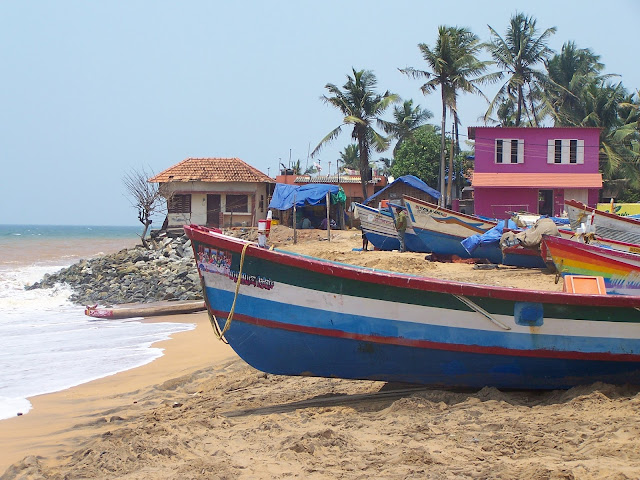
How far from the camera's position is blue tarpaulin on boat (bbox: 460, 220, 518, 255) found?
15703mm

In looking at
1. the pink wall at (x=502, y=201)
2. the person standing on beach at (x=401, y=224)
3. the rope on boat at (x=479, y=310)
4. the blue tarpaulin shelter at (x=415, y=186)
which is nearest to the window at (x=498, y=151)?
the pink wall at (x=502, y=201)

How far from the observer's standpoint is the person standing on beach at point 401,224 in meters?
18.5

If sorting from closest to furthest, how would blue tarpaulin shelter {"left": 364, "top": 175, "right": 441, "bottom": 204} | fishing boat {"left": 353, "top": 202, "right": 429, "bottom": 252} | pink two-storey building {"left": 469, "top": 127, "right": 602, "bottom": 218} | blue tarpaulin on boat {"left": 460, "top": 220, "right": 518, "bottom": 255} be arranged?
blue tarpaulin on boat {"left": 460, "top": 220, "right": 518, "bottom": 255}, fishing boat {"left": 353, "top": 202, "right": 429, "bottom": 252}, pink two-storey building {"left": 469, "top": 127, "right": 602, "bottom": 218}, blue tarpaulin shelter {"left": 364, "top": 175, "right": 441, "bottom": 204}

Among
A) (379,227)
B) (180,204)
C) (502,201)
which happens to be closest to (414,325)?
(379,227)

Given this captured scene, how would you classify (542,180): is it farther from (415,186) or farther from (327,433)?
(327,433)

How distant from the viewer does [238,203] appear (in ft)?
105

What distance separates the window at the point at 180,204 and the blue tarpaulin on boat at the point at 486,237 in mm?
18363

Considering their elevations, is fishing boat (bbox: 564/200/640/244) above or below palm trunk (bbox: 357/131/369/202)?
below

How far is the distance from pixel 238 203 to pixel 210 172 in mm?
2065

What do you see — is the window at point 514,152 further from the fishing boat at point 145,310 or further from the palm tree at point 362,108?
the fishing boat at point 145,310

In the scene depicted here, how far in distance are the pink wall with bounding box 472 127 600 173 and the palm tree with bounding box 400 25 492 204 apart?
2.13 meters

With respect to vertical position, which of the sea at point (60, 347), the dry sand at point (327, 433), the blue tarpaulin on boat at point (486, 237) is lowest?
the sea at point (60, 347)

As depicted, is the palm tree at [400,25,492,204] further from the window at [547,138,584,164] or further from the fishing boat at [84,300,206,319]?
the fishing boat at [84,300,206,319]

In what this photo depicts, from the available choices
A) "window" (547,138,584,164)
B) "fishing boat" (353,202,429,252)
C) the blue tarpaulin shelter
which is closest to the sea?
"fishing boat" (353,202,429,252)
